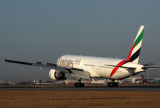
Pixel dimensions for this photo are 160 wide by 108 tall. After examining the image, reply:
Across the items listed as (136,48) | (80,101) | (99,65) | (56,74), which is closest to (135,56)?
(136,48)

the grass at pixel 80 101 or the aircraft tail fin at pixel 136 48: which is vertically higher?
the aircraft tail fin at pixel 136 48

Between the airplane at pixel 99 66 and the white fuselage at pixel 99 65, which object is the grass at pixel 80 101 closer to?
the airplane at pixel 99 66

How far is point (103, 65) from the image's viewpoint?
59.0 metres

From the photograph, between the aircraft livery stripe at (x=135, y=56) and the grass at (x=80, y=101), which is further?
the aircraft livery stripe at (x=135, y=56)

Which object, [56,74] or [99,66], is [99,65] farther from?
[56,74]

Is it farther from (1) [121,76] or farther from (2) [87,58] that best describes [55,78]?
(1) [121,76]

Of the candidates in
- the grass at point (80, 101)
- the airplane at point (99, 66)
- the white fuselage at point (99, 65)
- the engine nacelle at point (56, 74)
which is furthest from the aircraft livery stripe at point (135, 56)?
the grass at point (80, 101)

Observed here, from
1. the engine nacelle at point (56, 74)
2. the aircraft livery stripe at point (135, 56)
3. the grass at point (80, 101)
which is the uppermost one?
the aircraft livery stripe at point (135, 56)

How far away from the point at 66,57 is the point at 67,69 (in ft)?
16.7

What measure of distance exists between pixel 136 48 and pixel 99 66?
7500 millimetres

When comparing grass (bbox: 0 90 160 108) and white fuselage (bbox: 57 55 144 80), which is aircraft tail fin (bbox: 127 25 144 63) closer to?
white fuselage (bbox: 57 55 144 80)

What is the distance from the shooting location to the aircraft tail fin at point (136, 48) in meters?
55.7

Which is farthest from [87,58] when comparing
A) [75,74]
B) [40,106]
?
[40,106]

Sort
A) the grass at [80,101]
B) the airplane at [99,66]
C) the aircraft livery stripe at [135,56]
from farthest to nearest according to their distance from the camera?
the aircraft livery stripe at [135,56] → the airplane at [99,66] → the grass at [80,101]
